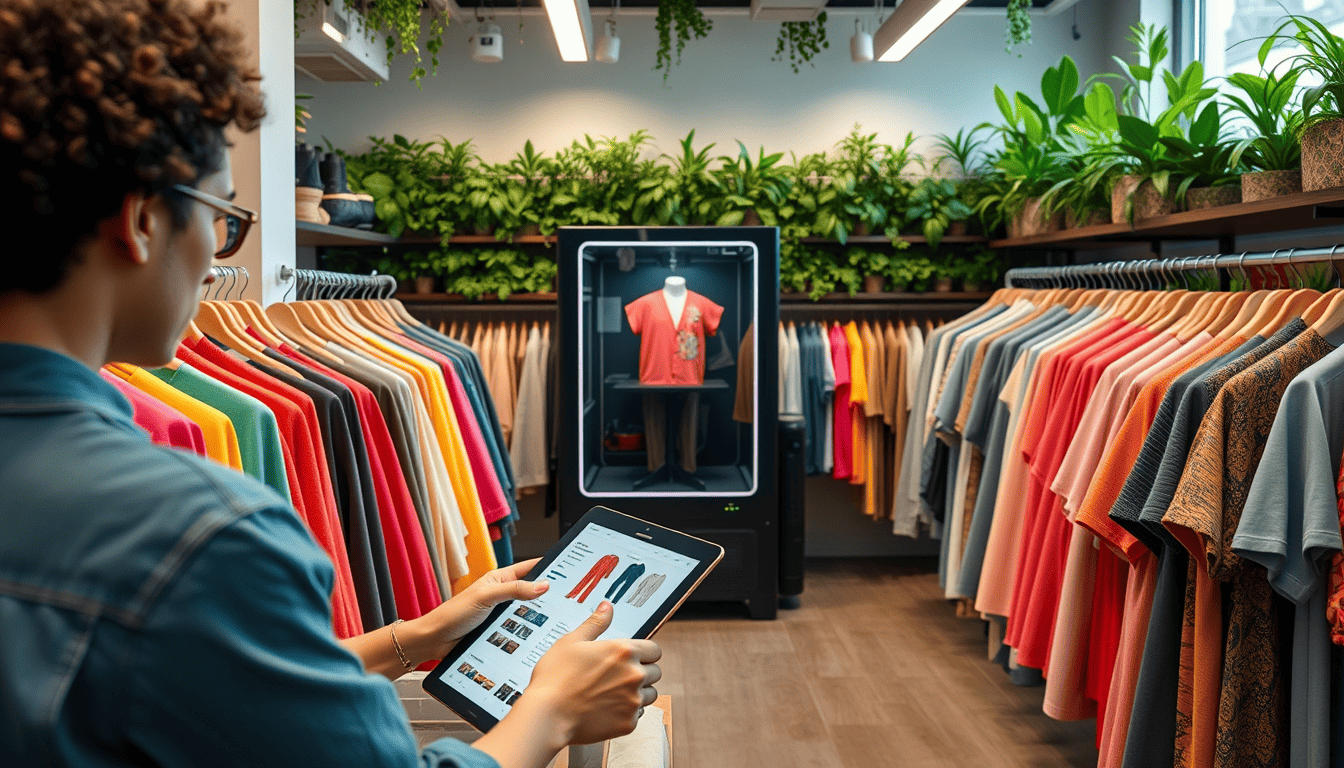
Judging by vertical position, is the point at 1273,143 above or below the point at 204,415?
above

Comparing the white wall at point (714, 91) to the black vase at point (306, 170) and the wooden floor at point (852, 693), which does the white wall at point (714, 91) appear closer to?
the black vase at point (306, 170)

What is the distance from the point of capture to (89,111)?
25.4 inches

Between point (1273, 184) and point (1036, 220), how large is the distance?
1.79m

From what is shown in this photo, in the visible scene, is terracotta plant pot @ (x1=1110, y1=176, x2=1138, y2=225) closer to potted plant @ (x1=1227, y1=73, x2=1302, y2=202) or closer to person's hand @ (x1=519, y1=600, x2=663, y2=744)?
potted plant @ (x1=1227, y1=73, x2=1302, y2=202)

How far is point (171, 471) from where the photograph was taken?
0.64 metres

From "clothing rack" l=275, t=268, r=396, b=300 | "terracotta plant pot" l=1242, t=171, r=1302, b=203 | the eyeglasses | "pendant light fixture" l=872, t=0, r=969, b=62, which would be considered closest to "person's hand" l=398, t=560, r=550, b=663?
the eyeglasses

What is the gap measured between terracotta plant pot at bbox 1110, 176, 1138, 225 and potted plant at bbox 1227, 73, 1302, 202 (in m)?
0.54

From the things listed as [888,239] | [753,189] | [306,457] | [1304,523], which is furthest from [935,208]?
[306,457]

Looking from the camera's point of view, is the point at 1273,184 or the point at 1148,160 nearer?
the point at 1273,184

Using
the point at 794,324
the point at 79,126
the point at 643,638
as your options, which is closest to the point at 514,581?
the point at 643,638

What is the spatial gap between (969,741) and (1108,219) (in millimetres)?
2158

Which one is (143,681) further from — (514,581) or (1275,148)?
(1275,148)

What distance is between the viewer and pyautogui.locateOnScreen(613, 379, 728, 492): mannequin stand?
4574 mm

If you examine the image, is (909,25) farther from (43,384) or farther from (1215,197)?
(43,384)
